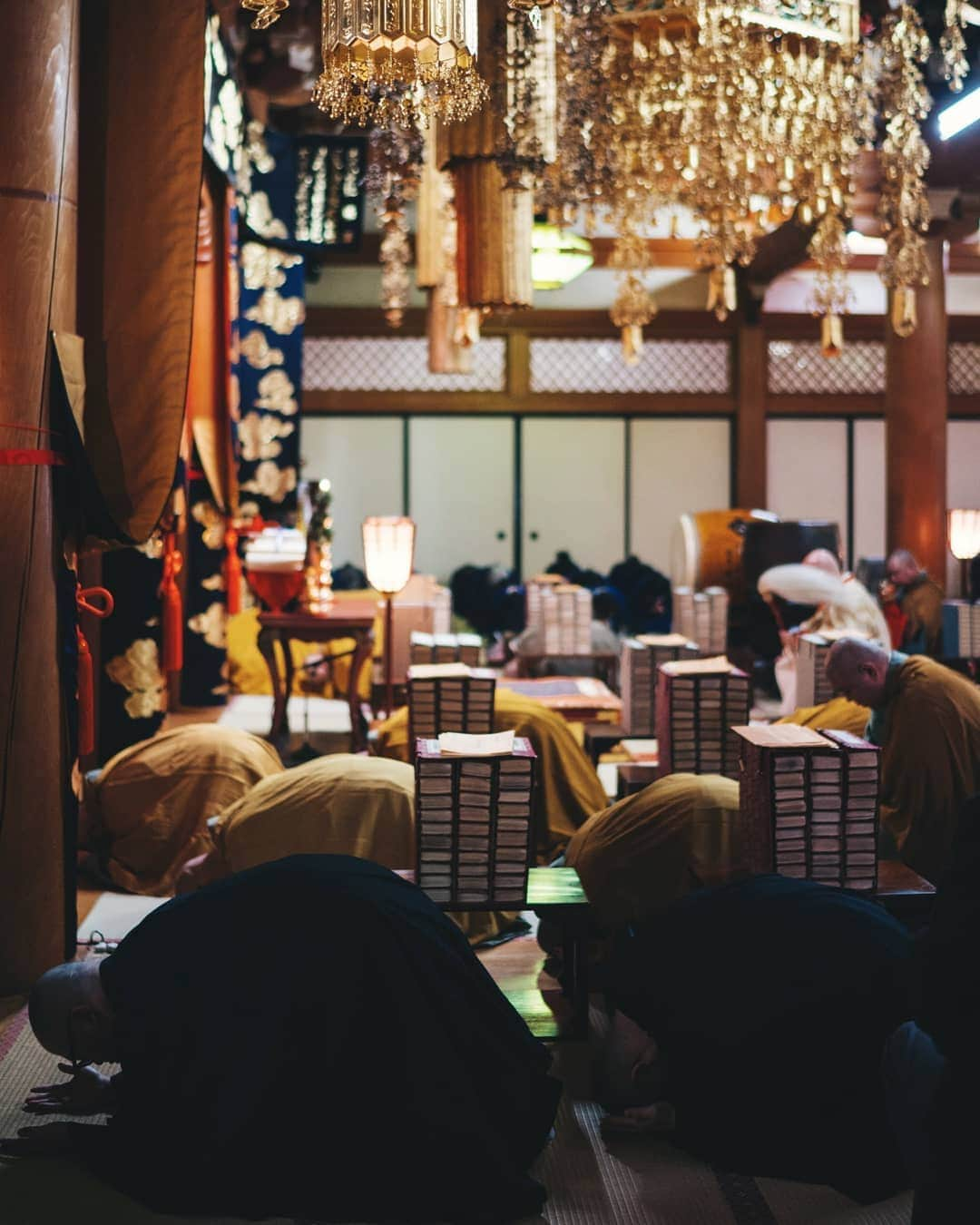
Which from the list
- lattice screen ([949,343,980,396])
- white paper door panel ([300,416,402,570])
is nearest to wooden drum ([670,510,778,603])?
white paper door panel ([300,416,402,570])

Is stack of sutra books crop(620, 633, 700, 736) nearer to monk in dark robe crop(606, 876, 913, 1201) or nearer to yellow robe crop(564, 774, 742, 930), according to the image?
yellow robe crop(564, 774, 742, 930)

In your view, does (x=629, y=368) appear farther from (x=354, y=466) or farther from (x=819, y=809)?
(x=819, y=809)

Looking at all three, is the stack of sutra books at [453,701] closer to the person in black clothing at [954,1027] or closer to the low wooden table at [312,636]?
the low wooden table at [312,636]

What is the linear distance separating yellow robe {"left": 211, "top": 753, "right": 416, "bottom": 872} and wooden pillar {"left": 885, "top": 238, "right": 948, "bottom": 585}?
6.02m

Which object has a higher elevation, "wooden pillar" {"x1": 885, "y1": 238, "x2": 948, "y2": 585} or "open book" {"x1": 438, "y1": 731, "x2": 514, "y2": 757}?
"wooden pillar" {"x1": 885, "y1": 238, "x2": 948, "y2": 585}

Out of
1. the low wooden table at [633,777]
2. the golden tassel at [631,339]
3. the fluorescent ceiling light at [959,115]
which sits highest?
the fluorescent ceiling light at [959,115]

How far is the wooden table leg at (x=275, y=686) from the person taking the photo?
20.4ft

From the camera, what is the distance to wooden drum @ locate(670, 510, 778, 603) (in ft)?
31.1

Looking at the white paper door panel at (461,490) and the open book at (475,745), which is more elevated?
the white paper door panel at (461,490)

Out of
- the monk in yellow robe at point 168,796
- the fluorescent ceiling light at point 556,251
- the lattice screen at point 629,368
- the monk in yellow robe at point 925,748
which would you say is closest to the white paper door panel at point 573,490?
the lattice screen at point 629,368

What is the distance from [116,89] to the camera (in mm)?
3576

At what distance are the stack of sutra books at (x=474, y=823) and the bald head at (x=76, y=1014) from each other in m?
0.74

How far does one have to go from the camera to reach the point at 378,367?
448 inches

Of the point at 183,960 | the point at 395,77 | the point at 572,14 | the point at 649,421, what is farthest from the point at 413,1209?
the point at 649,421
